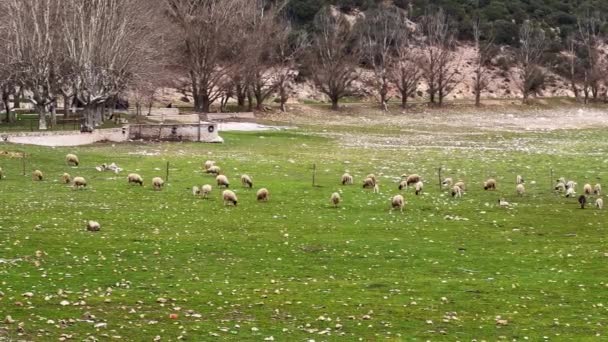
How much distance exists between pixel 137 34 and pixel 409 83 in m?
55.2

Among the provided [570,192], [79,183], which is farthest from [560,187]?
[79,183]

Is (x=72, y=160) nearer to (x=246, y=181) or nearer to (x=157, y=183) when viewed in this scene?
(x=157, y=183)

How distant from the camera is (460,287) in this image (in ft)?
68.4

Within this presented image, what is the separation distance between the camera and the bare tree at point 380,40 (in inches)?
5005

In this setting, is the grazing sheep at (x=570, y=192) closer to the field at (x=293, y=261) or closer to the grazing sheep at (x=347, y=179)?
the field at (x=293, y=261)

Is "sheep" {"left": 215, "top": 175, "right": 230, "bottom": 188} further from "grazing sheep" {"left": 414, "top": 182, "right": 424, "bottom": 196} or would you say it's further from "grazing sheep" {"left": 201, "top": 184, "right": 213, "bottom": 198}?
"grazing sheep" {"left": 414, "top": 182, "right": 424, "bottom": 196}

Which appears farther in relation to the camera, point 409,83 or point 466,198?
point 409,83

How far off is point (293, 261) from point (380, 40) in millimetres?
116179

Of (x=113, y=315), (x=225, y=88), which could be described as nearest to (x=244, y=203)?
(x=113, y=315)

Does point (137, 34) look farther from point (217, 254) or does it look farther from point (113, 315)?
point (113, 315)

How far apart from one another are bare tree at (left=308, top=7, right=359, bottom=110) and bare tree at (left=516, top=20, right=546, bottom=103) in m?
27.9

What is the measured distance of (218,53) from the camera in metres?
93.9

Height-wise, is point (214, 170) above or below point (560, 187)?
above

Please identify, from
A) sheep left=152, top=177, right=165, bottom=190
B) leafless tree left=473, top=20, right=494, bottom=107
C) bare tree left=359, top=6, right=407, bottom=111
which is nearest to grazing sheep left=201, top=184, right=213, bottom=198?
sheep left=152, top=177, right=165, bottom=190
